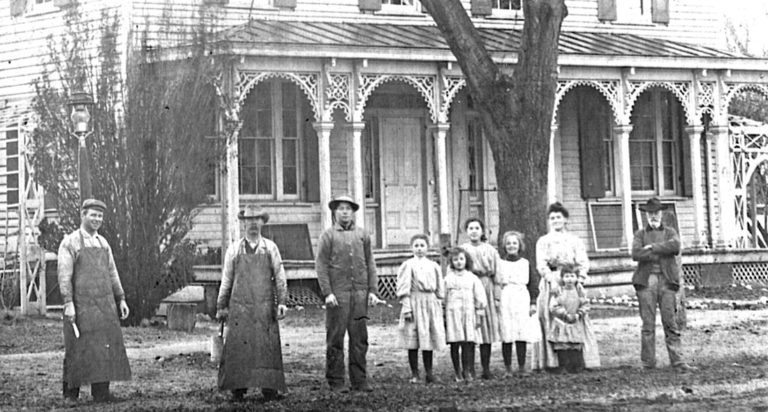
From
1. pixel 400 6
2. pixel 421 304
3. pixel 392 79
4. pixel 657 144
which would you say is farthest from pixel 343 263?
pixel 657 144

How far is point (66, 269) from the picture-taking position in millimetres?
11953

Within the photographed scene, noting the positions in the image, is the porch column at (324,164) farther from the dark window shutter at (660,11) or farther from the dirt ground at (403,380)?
the dark window shutter at (660,11)

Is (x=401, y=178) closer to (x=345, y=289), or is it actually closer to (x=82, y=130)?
(x=82, y=130)

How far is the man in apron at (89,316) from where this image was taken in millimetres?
11891

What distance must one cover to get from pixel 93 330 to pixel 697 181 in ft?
56.7

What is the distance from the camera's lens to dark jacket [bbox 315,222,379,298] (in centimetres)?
1285

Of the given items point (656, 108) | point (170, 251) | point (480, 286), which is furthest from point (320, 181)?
point (480, 286)

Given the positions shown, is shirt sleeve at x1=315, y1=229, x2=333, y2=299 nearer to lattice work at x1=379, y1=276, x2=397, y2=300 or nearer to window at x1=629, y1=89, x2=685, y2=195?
lattice work at x1=379, y1=276, x2=397, y2=300

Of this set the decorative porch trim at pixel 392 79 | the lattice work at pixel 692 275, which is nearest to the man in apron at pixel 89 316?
the decorative porch trim at pixel 392 79

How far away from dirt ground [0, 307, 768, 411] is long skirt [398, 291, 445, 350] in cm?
39

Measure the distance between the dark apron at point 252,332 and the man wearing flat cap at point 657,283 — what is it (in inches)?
165

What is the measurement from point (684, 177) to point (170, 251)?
12.9 meters

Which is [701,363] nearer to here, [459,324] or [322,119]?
[459,324]

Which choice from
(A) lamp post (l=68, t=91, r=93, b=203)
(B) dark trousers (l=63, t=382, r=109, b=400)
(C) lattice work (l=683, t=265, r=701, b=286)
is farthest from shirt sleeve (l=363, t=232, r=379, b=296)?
(C) lattice work (l=683, t=265, r=701, b=286)
